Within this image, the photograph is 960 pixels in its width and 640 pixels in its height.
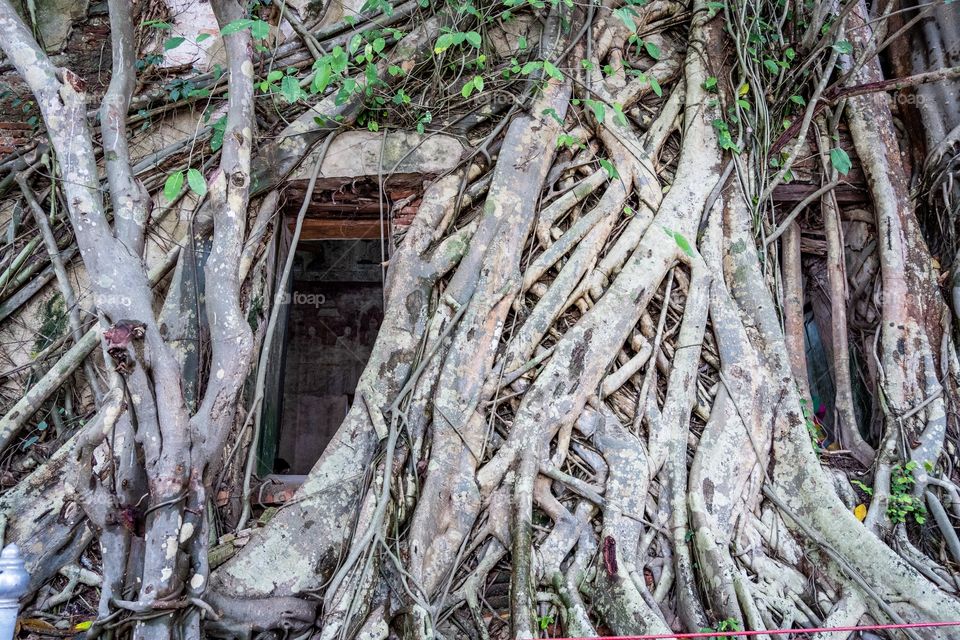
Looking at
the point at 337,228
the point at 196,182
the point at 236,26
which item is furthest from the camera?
the point at 337,228

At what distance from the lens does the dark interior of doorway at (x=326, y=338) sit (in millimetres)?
6438

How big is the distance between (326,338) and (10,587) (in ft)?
16.3

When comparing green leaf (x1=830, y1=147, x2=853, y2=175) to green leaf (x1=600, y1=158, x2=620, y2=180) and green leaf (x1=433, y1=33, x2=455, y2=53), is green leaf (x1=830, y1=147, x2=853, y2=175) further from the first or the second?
green leaf (x1=433, y1=33, x2=455, y2=53)

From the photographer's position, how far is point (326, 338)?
664 cm

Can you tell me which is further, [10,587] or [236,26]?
[236,26]

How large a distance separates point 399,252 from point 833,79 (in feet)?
7.63

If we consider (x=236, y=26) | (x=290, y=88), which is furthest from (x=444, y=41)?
(x=236, y=26)

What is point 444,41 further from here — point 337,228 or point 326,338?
point 326,338

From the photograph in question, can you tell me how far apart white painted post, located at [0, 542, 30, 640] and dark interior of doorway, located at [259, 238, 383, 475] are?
4641 mm

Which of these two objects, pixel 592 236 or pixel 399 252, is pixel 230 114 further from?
pixel 592 236

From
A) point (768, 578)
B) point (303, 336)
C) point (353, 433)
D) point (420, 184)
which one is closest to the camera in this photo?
point (768, 578)

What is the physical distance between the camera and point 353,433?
256cm

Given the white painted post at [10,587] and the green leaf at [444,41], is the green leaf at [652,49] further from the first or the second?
the white painted post at [10,587]

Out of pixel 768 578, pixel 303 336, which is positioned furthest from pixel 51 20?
pixel 768 578
